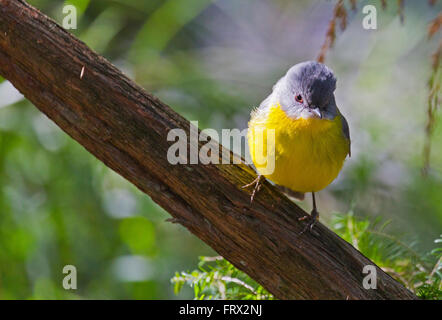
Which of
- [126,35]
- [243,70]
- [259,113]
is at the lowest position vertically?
[259,113]

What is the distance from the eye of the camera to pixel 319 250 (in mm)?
1800

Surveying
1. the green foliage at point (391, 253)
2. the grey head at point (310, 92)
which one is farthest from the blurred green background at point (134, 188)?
the grey head at point (310, 92)

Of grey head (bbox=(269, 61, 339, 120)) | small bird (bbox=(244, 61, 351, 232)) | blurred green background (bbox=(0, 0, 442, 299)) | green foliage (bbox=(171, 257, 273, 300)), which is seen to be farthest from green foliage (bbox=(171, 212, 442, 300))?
blurred green background (bbox=(0, 0, 442, 299))

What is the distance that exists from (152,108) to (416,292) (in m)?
1.13

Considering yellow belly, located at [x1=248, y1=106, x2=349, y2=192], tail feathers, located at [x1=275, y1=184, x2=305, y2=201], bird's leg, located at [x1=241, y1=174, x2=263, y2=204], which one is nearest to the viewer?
bird's leg, located at [x1=241, y1=174, x2=263, y2=204]

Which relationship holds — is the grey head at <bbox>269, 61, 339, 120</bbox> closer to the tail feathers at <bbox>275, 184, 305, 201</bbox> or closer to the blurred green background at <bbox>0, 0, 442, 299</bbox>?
the tail feathers at <bbox>275, 184, 305, 201</bbox>

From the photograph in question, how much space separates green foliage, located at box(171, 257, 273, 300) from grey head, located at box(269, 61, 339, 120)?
0.63 meters

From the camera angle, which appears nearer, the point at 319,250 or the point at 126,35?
the point at 319,250

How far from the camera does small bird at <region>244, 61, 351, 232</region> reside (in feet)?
6.38

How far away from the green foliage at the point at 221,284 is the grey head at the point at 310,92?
2.06ft
